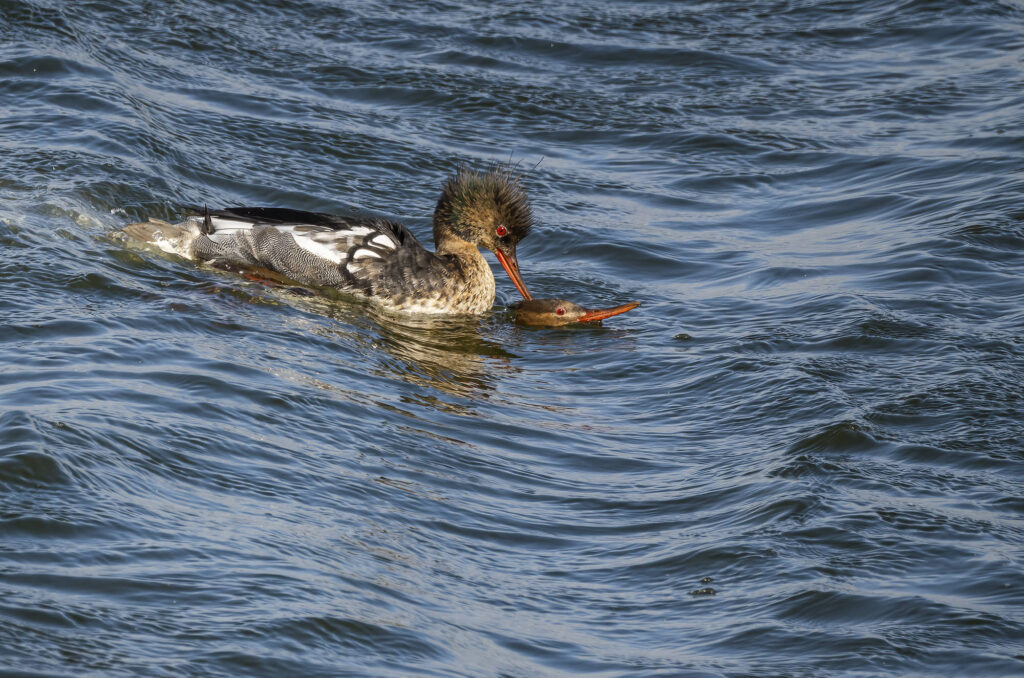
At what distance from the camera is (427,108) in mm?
13812

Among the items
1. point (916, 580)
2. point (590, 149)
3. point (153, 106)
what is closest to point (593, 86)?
point (590, 149)

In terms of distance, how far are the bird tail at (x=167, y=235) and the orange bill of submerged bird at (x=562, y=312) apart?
2.33m

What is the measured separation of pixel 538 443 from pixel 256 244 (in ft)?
9.86

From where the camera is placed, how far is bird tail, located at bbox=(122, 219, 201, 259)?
31.6 ft

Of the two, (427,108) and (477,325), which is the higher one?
(427,108)

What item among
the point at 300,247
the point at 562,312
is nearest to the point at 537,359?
the point at 562,312

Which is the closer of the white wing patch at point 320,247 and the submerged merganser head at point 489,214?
the white wing patch at point 320,247

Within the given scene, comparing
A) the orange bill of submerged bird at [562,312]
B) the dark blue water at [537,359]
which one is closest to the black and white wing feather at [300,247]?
the dark blue water at [537,359]

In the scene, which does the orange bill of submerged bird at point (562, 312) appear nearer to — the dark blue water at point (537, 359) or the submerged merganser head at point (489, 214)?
the dark blue water at point (537, 359)

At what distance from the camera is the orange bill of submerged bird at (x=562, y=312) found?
9.60 metres

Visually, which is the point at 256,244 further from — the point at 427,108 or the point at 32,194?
the point at 427,108

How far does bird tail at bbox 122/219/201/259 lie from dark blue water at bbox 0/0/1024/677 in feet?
0.54

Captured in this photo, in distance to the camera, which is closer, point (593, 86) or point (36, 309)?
point (36, 309)

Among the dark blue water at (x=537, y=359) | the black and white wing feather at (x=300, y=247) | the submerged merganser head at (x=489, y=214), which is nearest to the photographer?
the dark blue water at (x=537, y=359)
